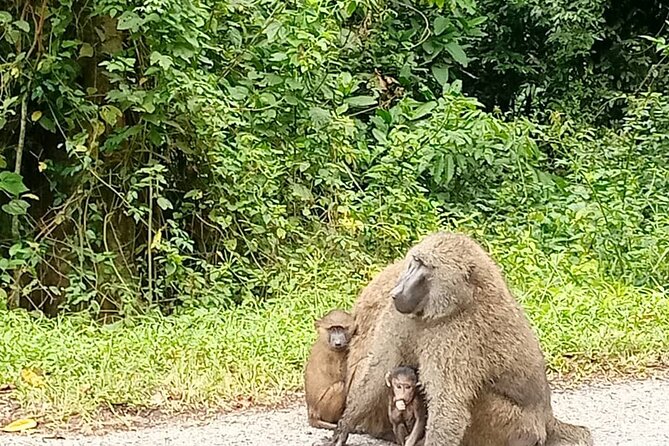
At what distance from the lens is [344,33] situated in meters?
10.6

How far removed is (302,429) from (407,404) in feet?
3.06

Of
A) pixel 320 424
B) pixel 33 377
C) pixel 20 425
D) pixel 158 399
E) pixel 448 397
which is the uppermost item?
pixel 448 397

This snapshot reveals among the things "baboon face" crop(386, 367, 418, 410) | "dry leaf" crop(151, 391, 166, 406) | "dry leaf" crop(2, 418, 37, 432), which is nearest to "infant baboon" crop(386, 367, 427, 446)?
"baboon face" crop(386, 367, 418, 410)

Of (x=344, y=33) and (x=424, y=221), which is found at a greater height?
(x=344, y=33)

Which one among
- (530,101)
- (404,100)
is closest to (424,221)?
(404,100)

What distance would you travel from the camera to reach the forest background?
7.02m

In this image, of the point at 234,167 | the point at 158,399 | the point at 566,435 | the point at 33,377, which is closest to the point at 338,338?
the point at 566,435

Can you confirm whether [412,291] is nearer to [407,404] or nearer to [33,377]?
[407,404]

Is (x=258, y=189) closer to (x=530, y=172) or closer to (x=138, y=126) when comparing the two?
(x=138, y=126)

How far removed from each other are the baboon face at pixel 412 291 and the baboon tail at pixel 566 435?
0.86 m

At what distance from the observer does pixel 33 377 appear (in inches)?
226

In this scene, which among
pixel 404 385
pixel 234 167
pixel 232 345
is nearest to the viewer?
pixel 404 385

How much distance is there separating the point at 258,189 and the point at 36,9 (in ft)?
7.15

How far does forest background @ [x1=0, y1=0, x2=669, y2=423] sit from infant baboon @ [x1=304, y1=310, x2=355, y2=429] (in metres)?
1.37
